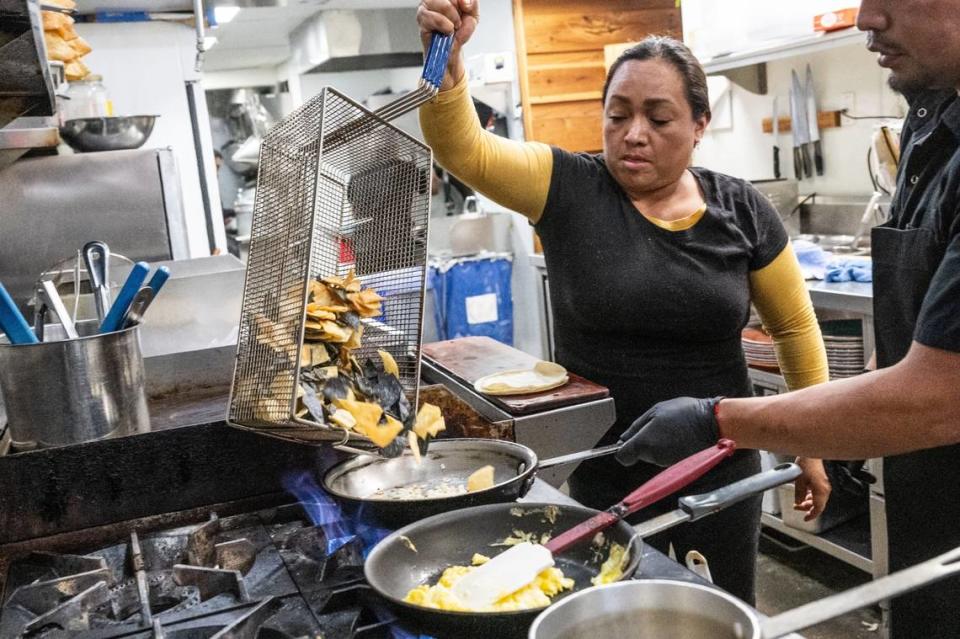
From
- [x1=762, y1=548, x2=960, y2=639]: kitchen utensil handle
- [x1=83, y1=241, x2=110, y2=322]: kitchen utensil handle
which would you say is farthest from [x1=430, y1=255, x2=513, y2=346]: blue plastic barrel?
[x1=762, y1=548, x2=960, y2=639]: kitchen utensil handle

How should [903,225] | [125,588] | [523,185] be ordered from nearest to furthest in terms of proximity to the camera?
[125,588] < [903,225] < [523,185]

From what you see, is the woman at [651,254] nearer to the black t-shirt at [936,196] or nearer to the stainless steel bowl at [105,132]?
the black t-shirt at [936,196]

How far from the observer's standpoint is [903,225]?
1504mm

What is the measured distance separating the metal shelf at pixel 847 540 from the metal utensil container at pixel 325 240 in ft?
6.81

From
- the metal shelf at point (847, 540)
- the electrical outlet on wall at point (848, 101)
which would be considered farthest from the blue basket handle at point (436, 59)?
the electrical outlet on wall at point (848, 101)

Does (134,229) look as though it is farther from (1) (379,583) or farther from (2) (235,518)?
(1) (379,583)

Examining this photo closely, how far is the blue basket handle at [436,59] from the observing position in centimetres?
128

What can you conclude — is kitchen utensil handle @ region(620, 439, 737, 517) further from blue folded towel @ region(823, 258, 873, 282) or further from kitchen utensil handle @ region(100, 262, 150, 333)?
blue folded towel @ region(823, 258, 873, 282)

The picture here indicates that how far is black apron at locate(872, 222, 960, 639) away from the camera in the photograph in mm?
1408

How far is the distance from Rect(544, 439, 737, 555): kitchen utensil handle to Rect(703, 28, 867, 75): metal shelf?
2556 mm

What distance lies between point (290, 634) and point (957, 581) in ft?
3.55

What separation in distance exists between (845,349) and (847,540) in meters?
0.65

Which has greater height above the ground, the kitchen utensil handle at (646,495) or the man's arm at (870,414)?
the man's arm at (870,414)

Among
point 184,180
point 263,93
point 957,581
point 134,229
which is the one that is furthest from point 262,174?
point 263,93
